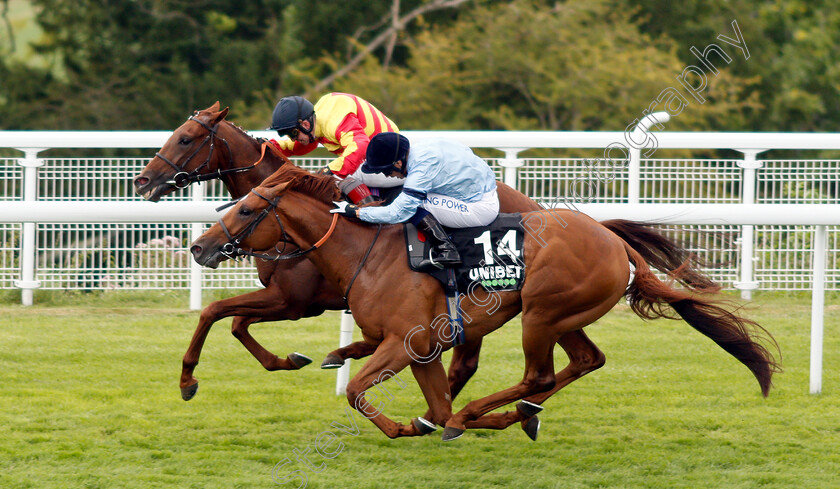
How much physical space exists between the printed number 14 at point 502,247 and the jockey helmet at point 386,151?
0.45 m

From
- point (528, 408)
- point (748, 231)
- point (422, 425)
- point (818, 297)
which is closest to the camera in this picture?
point (422, 425)

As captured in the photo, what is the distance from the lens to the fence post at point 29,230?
21.3 feet

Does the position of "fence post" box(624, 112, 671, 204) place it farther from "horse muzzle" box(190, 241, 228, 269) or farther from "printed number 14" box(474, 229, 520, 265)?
"horse muzzle" box(190, 241, 228, 269)

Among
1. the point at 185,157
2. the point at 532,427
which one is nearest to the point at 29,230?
the point at 185,157

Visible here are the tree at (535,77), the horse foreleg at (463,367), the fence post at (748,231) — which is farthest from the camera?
the tree at (535,77)

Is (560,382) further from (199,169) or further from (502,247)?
(199,169)

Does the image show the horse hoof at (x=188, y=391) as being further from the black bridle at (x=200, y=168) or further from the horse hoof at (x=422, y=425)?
the horse hoof at (x=422, y=425)

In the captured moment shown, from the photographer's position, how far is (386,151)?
4.11m

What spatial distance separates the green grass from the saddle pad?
749 mm

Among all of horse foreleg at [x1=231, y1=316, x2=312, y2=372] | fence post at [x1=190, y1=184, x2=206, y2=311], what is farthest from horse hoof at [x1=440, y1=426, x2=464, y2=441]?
fence post at [x1=190, y1=184, x2=206, y2=311]

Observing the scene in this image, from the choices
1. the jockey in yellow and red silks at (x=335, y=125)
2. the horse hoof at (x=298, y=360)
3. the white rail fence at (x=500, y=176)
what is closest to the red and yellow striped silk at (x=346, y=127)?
the jockey in yellow and red silks at (x=335, y=125)

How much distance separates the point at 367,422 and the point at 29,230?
9.71 ft

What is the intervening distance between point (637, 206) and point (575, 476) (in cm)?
138

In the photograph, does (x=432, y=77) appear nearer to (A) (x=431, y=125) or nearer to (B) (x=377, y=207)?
(A) (x=431, y=125)
